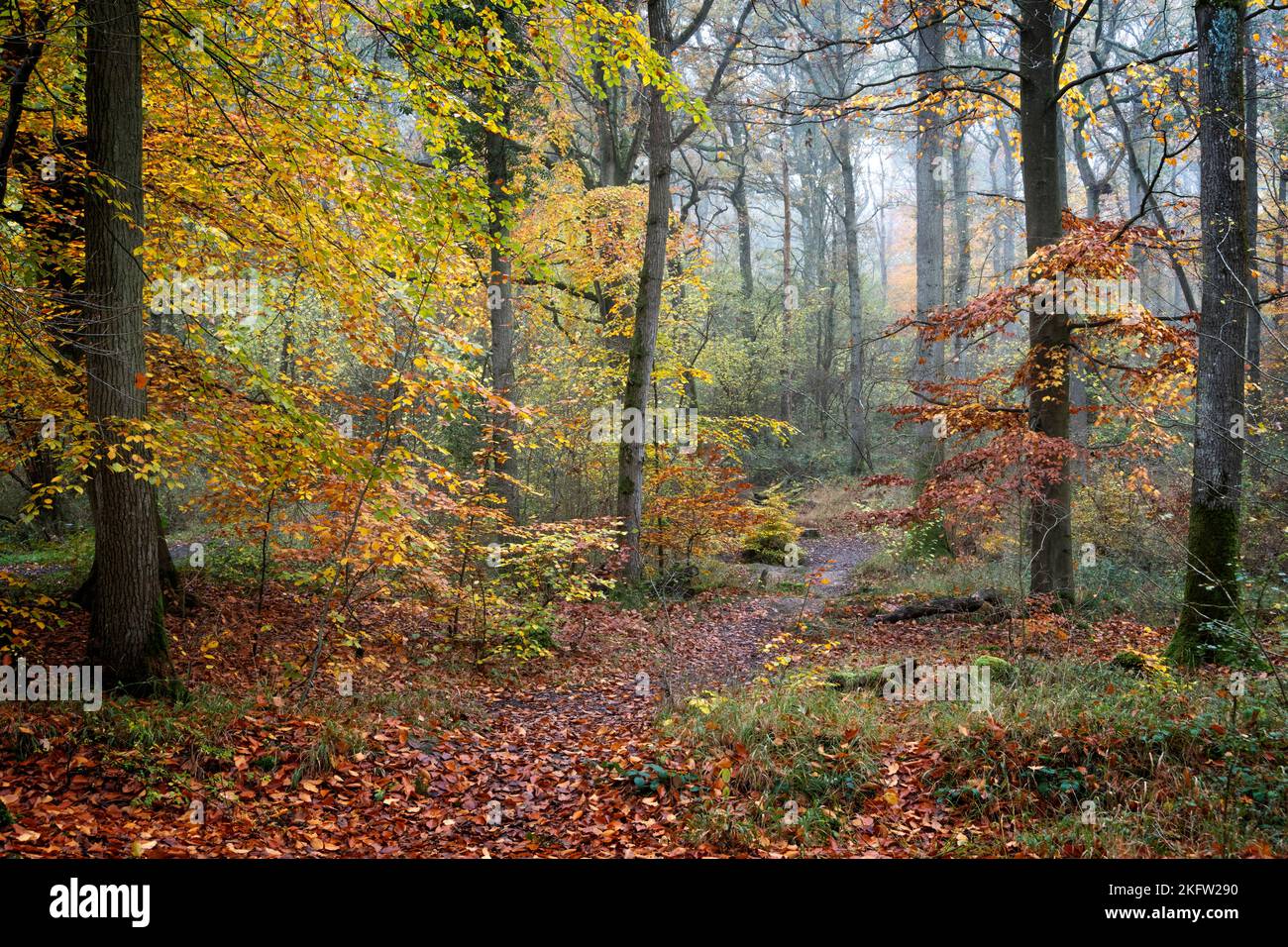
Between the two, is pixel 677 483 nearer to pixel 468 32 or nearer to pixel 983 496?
pixel 983 496

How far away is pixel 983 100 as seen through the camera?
11.0 metres

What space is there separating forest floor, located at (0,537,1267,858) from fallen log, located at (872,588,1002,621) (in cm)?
202

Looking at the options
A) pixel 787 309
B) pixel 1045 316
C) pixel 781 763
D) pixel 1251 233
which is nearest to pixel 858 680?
pixel 781 763

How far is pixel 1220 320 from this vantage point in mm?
6609

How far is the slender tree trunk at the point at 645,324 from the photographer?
1158 cm

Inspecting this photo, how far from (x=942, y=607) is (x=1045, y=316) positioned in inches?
164

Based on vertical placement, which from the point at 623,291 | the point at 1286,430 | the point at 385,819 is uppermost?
the point at 623,291

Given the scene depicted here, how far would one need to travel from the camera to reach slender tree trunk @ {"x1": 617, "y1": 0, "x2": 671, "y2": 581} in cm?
1158

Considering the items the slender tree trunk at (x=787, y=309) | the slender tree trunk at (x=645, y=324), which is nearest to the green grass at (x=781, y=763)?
the slender tree trunk at (x=645, y=324)

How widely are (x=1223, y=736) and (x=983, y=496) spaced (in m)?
4.25

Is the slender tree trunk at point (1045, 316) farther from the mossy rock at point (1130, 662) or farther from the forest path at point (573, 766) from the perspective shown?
the forest path at point (573, 766)

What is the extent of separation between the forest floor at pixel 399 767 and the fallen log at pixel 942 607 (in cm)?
202

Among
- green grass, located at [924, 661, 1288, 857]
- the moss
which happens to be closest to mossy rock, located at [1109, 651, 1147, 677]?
the moss
